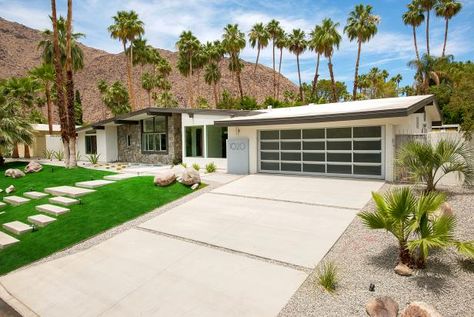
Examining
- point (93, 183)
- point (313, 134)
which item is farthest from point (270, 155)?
point (93, 183)

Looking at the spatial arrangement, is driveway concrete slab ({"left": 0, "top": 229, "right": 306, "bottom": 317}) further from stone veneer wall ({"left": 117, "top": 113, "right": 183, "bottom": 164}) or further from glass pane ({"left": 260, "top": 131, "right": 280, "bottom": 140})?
stone veneer wall ({"left": 117, "top": 113, "right": 183, "bottom": 164})

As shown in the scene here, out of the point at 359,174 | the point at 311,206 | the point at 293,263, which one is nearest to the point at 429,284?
the point at 293,263

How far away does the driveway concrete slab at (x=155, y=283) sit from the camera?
17.4 ft

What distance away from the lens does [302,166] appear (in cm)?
1572

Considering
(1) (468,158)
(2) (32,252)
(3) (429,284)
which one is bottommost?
(2) (32,252)

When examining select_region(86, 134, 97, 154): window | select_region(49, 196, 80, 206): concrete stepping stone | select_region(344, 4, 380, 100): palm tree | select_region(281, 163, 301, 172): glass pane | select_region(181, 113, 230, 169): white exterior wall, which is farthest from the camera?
select_region(344, 4, 380, 100): palm tree

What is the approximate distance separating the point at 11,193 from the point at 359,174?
1708 cm

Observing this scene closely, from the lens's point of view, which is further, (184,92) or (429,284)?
(184,92)

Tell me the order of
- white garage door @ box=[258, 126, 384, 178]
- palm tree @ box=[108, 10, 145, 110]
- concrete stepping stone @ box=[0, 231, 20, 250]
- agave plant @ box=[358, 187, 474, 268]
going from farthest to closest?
1. palm tree @ box=[108, 10, 145, 110]
2. white garage door @ box=[258, 126, 384, 178]
3. concrete stepping stone @ box=[0, 231, 20, 250]
4. agave plant @ box=[358, 187, 474, 268]

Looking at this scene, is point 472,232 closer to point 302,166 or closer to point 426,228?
point 426,228

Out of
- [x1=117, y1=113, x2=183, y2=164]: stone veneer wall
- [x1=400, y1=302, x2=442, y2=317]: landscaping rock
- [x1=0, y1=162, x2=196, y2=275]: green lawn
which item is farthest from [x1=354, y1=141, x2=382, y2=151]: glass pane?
[x1=117, y1=113, x2=183, y2=164]: stone veneer wall

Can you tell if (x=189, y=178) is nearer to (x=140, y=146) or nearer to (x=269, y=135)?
(x=269, y=135)

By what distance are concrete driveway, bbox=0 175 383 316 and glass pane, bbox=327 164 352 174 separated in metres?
3.47

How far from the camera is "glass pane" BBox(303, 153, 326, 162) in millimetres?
15026
